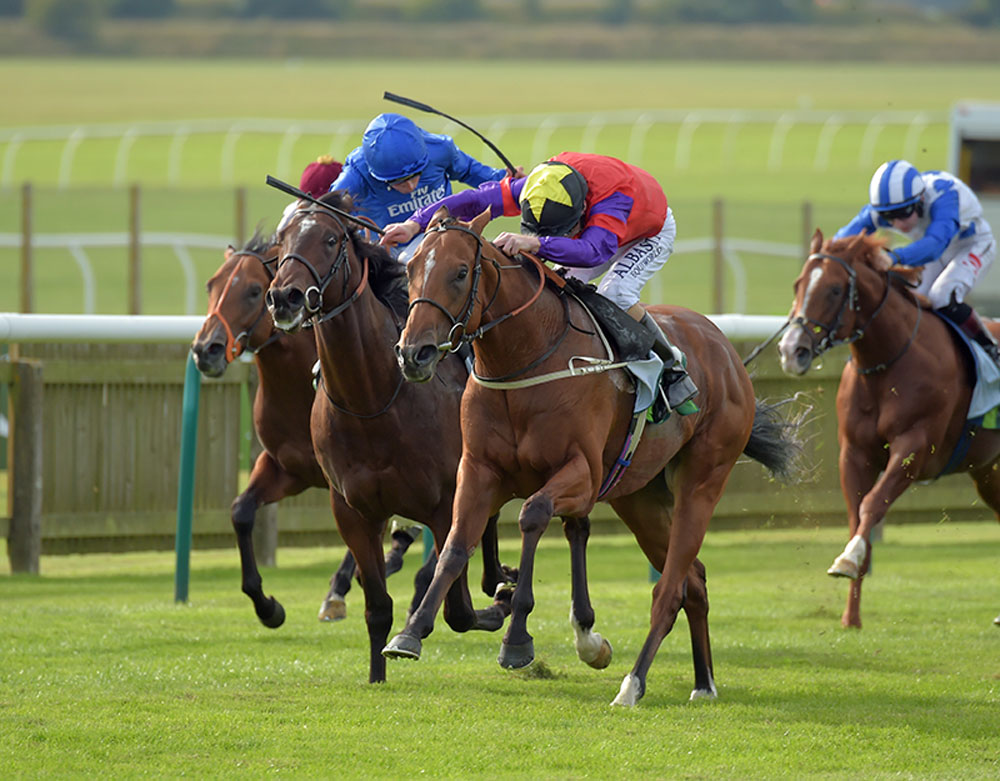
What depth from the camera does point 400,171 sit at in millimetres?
6152

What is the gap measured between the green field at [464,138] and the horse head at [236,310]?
0.53 feet

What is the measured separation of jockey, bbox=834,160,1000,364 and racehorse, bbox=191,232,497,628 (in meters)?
2.92

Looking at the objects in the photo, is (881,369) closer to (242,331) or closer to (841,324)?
(841,324)

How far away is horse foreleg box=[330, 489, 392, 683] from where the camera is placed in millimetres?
5508

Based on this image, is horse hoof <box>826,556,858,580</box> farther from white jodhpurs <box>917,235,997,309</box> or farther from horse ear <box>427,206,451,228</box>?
horse ear <box>427,206,451,228</box>

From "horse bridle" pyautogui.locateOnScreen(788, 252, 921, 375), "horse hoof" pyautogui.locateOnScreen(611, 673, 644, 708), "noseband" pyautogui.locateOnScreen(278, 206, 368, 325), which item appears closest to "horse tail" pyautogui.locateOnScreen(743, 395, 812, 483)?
"horse bridle" pyautogui.locateOnScreen(788, 252, 921, 375)

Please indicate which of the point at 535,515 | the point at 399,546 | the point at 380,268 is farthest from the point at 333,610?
the point at 535,515

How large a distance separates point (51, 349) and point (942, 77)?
53169 millimetres

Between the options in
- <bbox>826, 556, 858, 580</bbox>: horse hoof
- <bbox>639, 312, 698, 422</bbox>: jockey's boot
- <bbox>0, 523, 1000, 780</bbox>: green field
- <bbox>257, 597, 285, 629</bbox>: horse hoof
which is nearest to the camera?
<bbox>0, 523, 1000, 780</bbox>: green field

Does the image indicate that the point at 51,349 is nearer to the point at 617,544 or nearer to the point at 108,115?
the point at 617,544

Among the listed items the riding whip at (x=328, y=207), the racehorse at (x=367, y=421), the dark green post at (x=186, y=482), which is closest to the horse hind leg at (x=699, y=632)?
the racehorse at (x=367, y=421)

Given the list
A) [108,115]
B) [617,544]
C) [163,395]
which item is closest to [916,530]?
[617,544]

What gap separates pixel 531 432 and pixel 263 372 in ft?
5.91

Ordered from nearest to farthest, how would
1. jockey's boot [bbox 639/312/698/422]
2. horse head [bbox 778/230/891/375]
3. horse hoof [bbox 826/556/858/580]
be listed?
jockey's boot [bbox 639/312/698/422]
horse hoof [bbox 826/556/858/580]
horse head [bbox 778/230/891/375]
